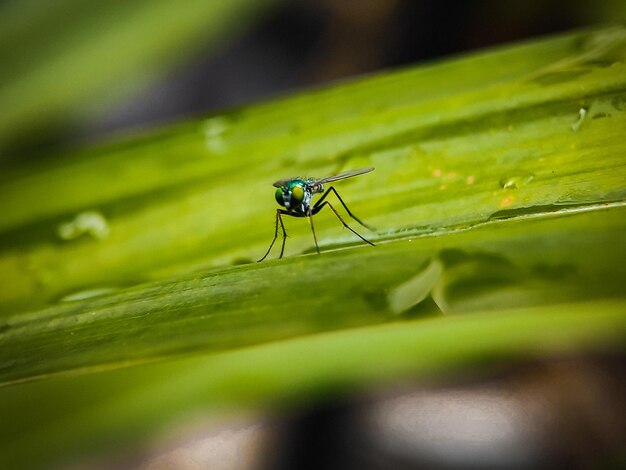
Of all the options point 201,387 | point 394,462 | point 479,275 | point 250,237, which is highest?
point 250,237

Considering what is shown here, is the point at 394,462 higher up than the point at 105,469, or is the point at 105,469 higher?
the point at 105,469

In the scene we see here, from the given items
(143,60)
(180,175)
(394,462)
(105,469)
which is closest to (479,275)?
(180,175)

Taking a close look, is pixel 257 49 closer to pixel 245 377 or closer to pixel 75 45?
pixel 75 45

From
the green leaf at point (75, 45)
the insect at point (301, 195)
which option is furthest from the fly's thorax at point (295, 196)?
the green leaf at point (75, 45)

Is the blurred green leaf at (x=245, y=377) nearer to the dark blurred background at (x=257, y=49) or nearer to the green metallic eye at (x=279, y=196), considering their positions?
the green metallic eye at (x=279, y=196)

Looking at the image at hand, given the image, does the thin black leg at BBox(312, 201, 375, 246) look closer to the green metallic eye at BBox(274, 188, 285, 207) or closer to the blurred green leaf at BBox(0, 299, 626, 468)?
the green metallic eye at BBox(274, 188, 285, 207)

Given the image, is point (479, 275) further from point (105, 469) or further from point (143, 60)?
point (143, 60)
